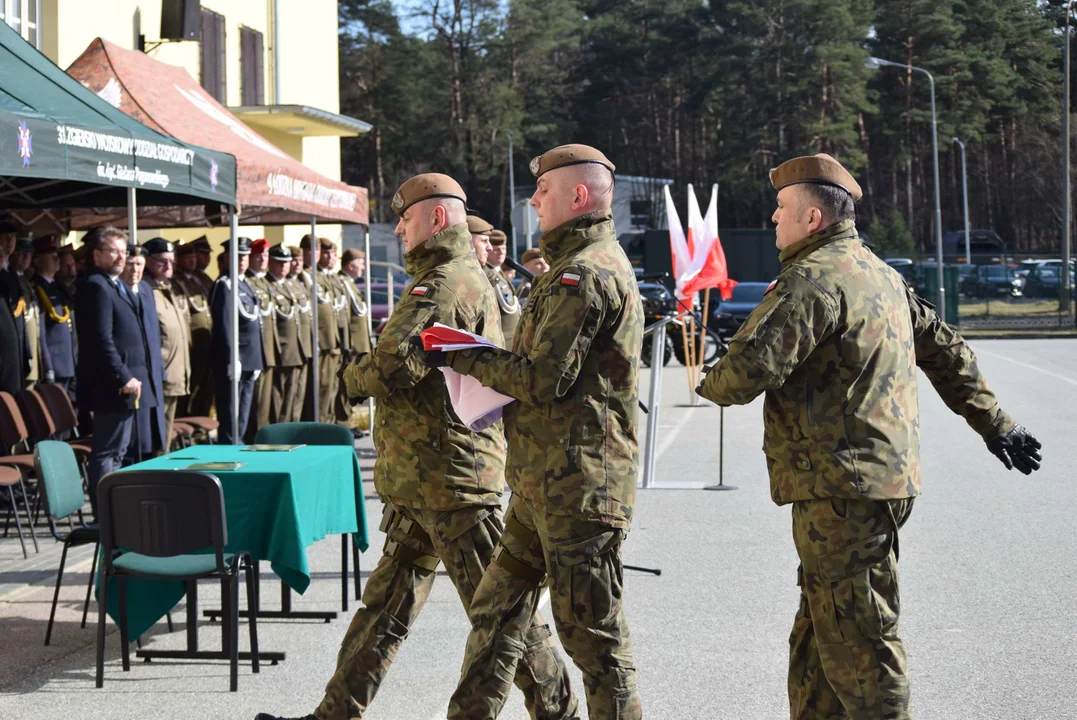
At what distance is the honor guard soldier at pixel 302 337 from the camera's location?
13.1 m

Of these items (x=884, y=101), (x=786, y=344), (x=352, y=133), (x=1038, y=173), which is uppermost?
(x=884, y=101)

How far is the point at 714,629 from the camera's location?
635 centimetres

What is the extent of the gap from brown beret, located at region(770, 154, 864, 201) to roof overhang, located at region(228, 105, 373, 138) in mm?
17570

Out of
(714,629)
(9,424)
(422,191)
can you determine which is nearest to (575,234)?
(422,191)

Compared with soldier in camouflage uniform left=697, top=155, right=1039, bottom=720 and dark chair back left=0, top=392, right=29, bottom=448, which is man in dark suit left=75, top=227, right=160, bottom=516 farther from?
soldier in camouflage uniform left=697, top=155, right=1039, bottom=720

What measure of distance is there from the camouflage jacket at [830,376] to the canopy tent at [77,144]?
466 centimetres

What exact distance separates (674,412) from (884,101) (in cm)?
5422

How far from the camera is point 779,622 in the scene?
6465 millimetres

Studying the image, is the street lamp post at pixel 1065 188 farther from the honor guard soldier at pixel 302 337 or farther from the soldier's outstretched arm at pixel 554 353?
the soldier's outstretched arm at pixel 554 353

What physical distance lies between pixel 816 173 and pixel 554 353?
0.97m

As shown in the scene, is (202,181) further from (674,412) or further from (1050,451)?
(674,412)

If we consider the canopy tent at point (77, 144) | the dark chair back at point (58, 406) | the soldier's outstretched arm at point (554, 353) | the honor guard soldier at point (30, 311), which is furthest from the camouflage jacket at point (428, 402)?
the honor guard soldier at point (30, 311)

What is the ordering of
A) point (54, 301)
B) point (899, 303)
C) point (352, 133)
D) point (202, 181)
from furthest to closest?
point (352, 133) < point (54, 301) < point (202, 181) < point (899, 303)

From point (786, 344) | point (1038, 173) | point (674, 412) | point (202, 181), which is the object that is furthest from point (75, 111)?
point (1038, 173)
